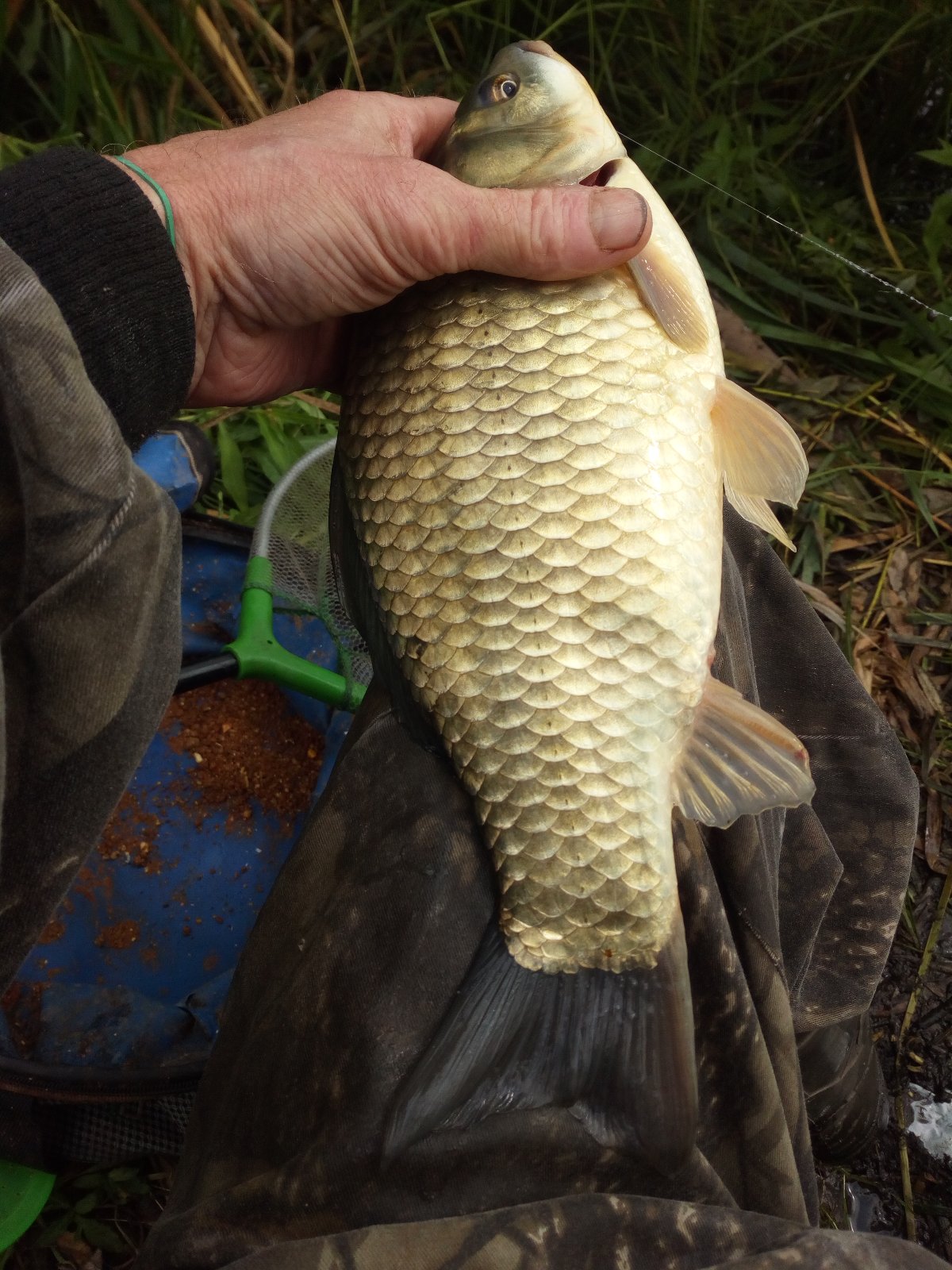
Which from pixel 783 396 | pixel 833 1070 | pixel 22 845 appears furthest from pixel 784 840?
pixel 783 396

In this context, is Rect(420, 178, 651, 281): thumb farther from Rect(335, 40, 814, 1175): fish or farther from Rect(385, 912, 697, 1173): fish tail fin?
Rect(385, 912, 697, 1173): fish tail fin

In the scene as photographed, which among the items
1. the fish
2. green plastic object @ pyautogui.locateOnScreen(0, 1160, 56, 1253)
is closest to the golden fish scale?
the fish

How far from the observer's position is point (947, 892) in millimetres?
1863

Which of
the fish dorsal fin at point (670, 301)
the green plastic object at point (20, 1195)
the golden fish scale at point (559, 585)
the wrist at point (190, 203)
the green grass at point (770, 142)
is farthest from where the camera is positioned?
the green grass at point (770, 142)

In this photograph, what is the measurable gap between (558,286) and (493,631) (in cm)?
41

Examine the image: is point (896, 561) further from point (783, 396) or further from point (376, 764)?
point (376, 764)

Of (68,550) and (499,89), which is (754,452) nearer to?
(499,89)

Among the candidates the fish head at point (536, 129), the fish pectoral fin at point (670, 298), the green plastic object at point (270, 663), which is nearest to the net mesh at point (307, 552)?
the green plastic object at point (270, 663)

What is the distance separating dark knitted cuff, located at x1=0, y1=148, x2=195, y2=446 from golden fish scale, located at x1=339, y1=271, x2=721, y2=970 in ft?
0.96

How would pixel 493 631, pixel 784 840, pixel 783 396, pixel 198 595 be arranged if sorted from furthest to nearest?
1. pixel 783 396
2. pixel 198 595
3. pixel 784 840
4. pixel 493 631

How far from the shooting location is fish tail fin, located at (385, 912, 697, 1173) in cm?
94

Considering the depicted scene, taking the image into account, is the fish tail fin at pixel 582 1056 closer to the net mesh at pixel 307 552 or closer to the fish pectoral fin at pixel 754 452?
the fish pectoral fin at pixel 754 452

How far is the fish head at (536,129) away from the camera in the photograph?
46.1 inches

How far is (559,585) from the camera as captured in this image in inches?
37.9
